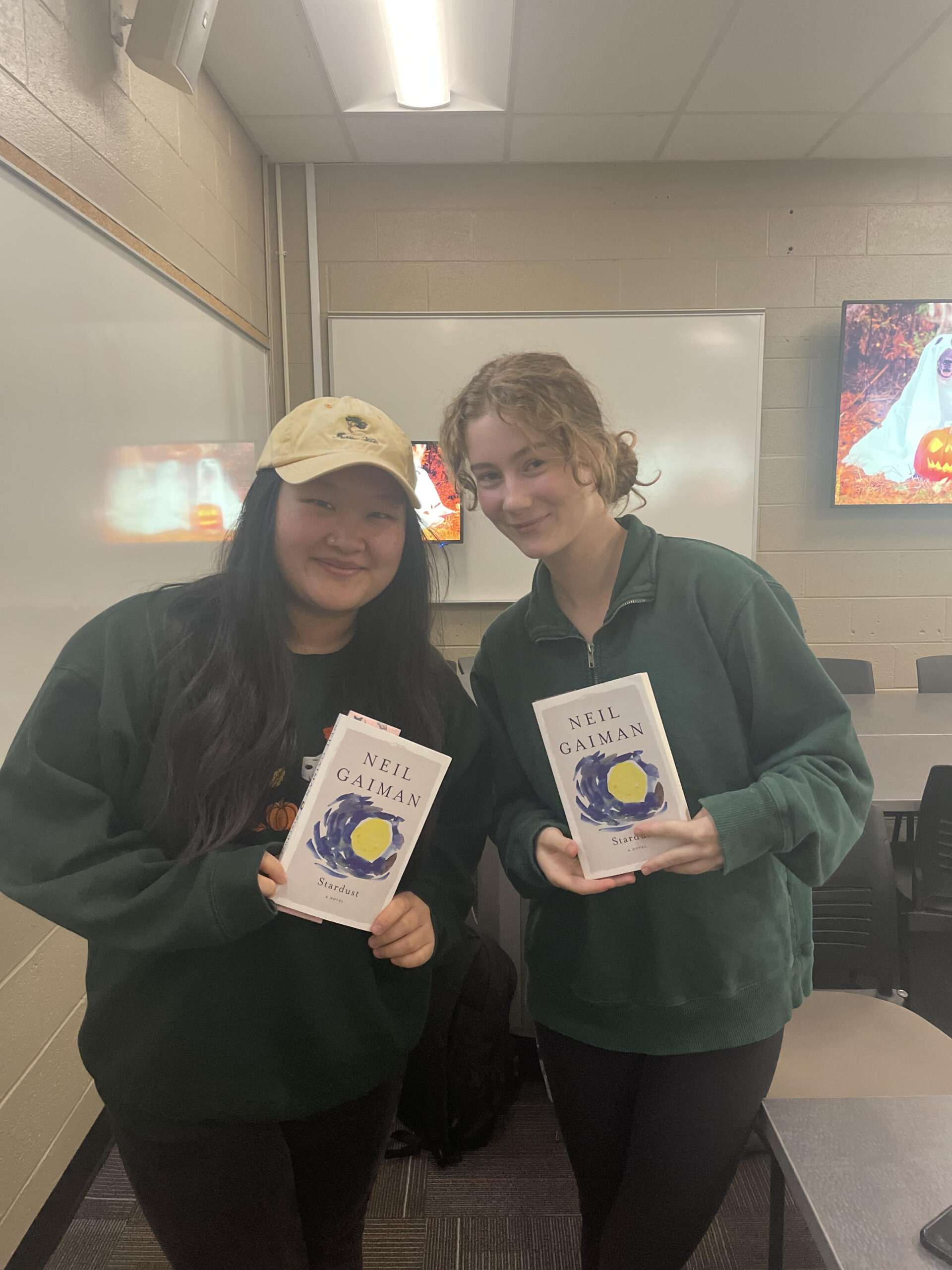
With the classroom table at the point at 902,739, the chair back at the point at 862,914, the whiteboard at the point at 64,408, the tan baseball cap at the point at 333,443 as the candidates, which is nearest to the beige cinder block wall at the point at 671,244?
the classroom table at the point at 902,739

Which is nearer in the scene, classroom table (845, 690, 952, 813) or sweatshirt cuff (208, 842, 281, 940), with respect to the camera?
sweatshirt cuff (208, 842, 281, 940)

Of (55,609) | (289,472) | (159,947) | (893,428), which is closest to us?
(159,947)

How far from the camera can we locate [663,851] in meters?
0.90

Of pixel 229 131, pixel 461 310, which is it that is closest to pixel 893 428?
pixel 461 310

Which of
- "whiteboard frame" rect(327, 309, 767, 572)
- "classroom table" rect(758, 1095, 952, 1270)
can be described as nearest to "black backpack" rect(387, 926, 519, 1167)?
"classroom table" rect(758, 1095, 952, 1270)

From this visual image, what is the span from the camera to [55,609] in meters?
1.61

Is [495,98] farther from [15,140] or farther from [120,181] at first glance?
[15,140]

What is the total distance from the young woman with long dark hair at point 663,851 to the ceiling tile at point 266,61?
219 cm

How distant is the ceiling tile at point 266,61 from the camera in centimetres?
236

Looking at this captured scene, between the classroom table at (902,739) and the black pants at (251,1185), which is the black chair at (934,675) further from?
the black pants at (251,1185)

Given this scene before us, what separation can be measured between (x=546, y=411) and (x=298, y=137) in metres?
2.90

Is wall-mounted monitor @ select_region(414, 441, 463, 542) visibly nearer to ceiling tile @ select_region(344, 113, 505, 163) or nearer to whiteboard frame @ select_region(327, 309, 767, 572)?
whiteboard frame @ select_region(327, 309, 767, 572)

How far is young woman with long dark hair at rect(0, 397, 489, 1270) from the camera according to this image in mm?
792

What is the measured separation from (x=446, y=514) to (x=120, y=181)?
73.2 inches
